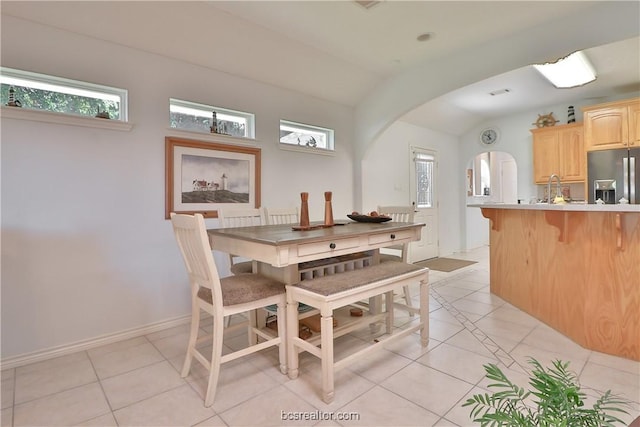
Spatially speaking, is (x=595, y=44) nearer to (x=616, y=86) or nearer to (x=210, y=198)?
(x=616, y=86)

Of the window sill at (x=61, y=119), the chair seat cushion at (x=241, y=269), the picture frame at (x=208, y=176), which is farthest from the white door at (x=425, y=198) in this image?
the window sill at (x=61, y=119)

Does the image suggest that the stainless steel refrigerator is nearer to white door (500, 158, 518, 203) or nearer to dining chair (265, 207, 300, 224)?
white door (500, 158, 518, 203)

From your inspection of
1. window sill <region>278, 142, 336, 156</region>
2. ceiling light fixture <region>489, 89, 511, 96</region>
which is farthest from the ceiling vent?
ceiling light fixture <region>489, 89, 511, 96</region>

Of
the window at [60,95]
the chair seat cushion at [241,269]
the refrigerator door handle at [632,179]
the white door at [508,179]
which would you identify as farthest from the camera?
the white door at [508,179]

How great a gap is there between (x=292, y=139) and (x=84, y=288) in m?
2.58

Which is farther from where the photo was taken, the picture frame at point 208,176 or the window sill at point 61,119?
the picture frame at point 208,176

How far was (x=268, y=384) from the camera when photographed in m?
1.94

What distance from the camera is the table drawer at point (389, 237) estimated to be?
2.27 metres

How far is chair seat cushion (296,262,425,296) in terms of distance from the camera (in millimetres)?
1864

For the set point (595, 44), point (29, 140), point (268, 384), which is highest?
point (595, 44)

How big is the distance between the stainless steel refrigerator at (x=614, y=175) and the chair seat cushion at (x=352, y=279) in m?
3.74

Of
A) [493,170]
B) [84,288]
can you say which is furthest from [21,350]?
[493,170]
